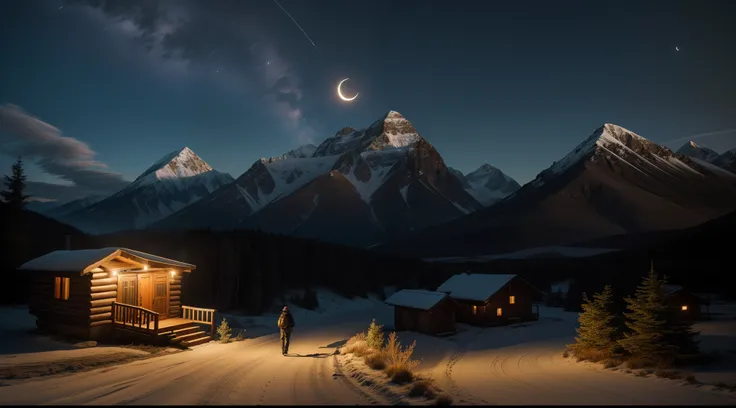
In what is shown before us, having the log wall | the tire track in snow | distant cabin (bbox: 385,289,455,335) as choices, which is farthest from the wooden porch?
distant cabin (bbox: 385,289,455,335)

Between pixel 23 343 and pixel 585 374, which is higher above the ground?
pixel 23 343

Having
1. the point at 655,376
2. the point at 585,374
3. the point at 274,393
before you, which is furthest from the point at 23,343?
the point at 655,376

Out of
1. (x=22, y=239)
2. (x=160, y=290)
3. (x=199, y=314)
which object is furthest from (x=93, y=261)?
(x=22, y=239)

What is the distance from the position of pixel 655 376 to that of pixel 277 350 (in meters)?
14.5

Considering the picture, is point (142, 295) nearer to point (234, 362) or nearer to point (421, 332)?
point (234, 362)

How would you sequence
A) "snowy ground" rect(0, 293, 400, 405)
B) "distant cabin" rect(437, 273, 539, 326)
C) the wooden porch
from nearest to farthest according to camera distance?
1. "snowy ground" rect(0, 293, 400, 405)
2. the wooden porch
3. "distant cabin" rect(437, 273, 539, 326)

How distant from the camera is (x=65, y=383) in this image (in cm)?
1039

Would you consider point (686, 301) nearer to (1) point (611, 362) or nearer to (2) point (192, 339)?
(1) point (611, 362)

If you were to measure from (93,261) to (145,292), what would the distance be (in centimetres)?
322

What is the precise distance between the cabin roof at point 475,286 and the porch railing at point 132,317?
99.8 feet

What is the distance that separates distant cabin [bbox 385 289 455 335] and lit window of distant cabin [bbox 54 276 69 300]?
2539 centimetres

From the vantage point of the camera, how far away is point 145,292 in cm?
2030

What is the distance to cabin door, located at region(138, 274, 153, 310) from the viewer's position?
65.8ft

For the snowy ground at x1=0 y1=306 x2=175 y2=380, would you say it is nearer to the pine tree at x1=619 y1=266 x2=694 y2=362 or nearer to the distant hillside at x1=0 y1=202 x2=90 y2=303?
the distant hillside at x1=0 y1=202 x2=90 y2=303
